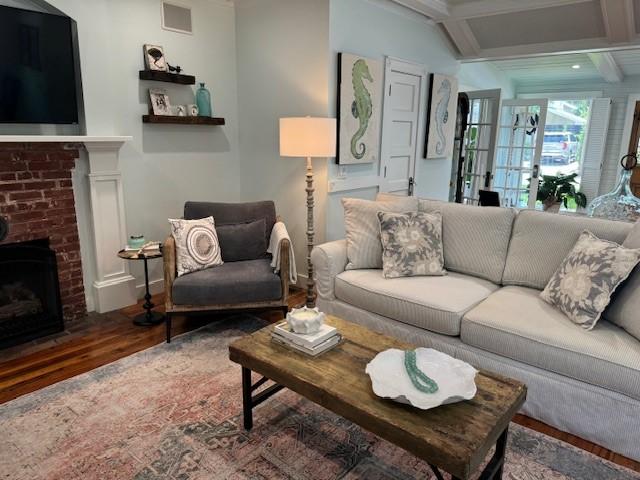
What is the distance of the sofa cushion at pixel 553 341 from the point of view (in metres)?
1.92

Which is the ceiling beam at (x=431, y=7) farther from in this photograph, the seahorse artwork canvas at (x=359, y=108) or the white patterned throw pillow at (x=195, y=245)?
the white patterned throw pillow at (x=195, y=245)

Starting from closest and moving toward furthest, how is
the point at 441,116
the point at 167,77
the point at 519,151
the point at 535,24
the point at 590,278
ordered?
the point at 590,278 < the point at 167,77 < the point at 535,24 < the point at 441,116 < the point at 519,151

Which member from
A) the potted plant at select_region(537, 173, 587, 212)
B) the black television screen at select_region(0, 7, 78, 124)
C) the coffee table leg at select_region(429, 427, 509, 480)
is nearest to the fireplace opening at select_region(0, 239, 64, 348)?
the black television screen at select_region(0, 7, 78, 124)

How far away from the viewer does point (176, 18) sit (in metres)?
3.61

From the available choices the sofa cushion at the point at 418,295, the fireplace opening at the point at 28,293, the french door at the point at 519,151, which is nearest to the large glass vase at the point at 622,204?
the sofa cushion at the point at 418,295

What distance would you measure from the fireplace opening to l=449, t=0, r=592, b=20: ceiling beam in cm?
419

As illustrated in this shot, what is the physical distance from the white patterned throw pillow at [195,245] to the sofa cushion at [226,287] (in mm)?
81

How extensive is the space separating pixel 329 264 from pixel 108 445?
5.28 ft

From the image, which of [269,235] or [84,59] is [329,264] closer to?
[269,235]

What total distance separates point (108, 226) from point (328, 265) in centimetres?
174

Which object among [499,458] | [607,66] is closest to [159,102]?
[499,458]

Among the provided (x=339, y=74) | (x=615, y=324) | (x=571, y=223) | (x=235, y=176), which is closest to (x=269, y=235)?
(x=235, y=176)

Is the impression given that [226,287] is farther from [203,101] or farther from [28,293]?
[203,101]

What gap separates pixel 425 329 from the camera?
2.53 m
